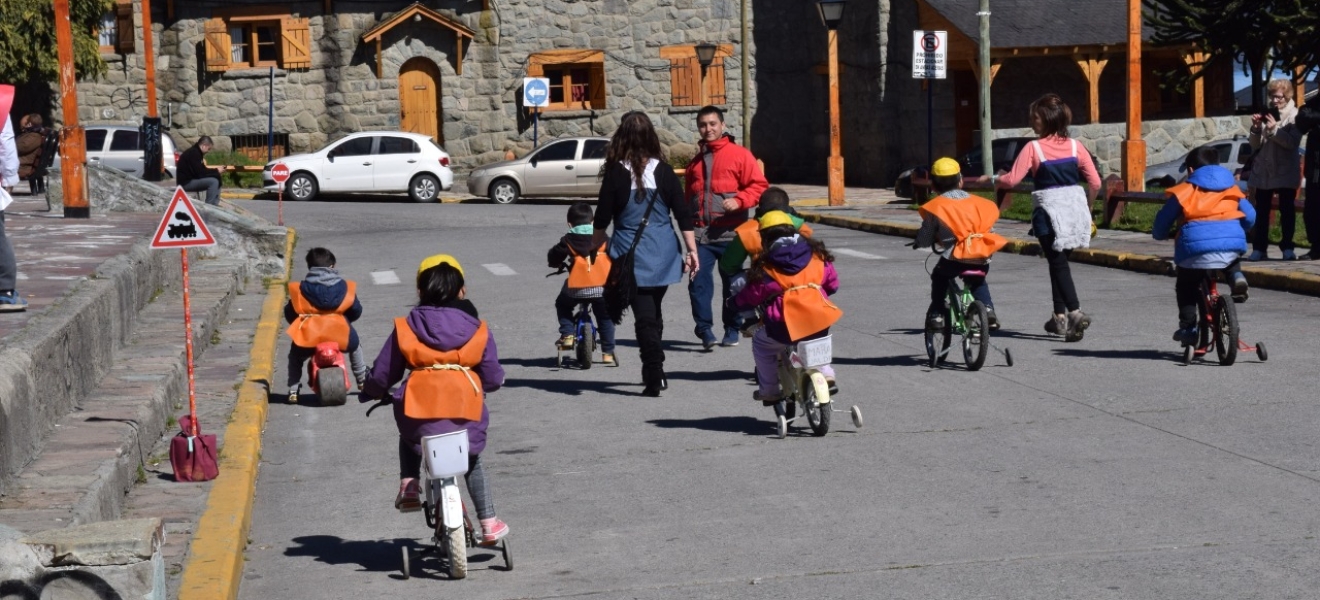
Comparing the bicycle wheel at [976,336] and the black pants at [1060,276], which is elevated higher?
the black pants at [1060,276]

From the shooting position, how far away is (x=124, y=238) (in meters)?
16.1

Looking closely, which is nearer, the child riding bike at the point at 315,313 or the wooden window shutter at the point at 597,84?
the child riding bike at the point at 315,313

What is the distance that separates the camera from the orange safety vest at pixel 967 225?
11.1 m

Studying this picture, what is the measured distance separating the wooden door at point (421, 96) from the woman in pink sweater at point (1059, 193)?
97.9ft

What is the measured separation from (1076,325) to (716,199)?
106 inches

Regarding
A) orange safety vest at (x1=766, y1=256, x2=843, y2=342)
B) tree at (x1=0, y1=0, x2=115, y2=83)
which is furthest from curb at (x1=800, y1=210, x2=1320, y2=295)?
tree at (x1=0, y1=0, x2=115, y2=83)

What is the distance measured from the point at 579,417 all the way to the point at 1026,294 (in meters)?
6.63

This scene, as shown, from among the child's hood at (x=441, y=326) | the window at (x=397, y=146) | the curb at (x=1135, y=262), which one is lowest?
the curb at (x=1135, y=262)

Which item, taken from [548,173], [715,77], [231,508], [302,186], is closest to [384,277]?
[231,508]

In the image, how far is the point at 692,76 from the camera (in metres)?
41.6

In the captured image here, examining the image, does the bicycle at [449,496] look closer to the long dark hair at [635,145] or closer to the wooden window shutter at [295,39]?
the long dark hair at [635,145]

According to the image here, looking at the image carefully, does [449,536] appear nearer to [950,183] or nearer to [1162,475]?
[1162,475]

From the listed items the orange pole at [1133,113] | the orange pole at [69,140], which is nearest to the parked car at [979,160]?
the orange pole at [1133,113]

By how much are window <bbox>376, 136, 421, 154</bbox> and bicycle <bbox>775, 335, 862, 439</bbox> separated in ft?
87.5
